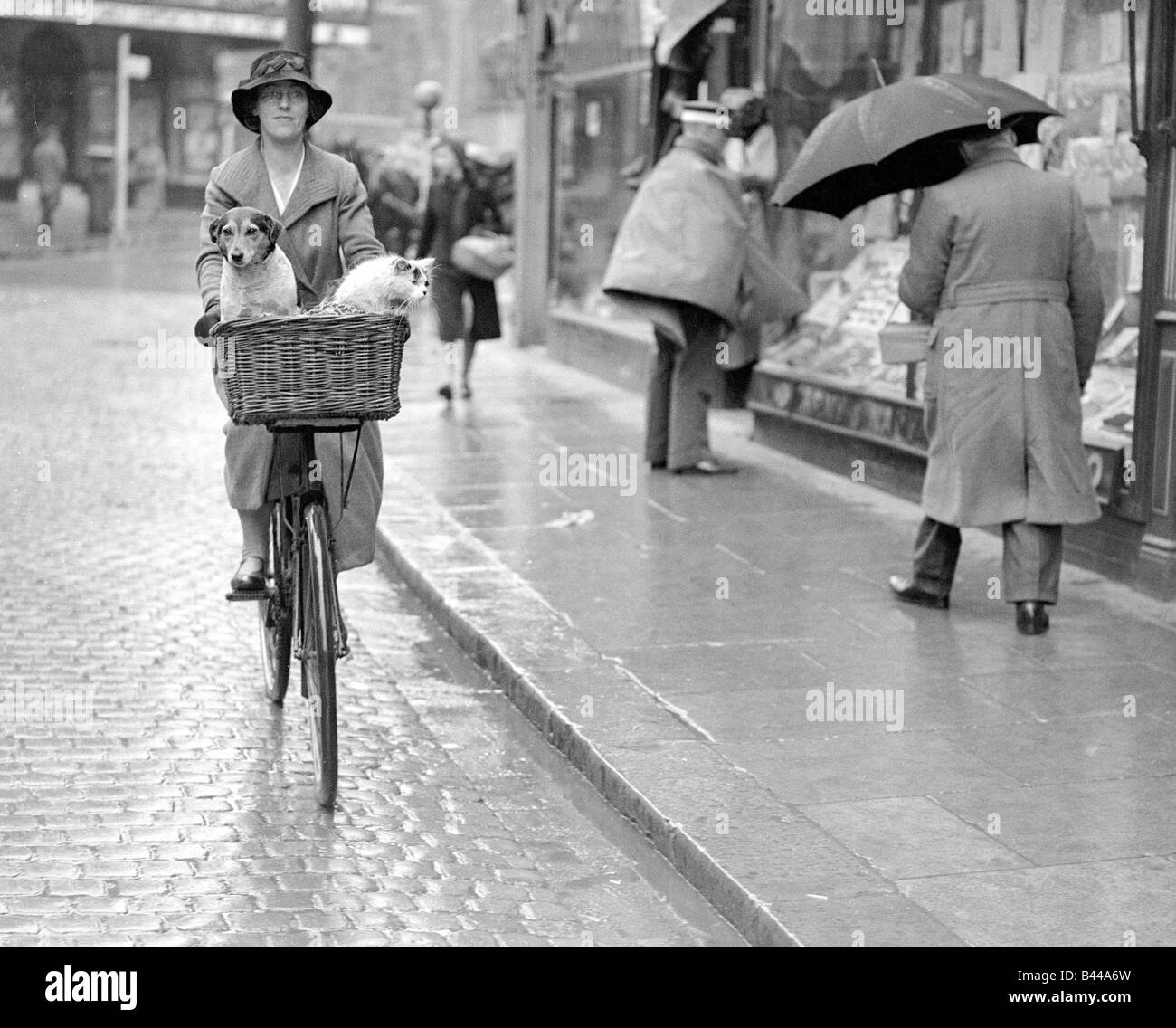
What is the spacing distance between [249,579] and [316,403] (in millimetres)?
1141

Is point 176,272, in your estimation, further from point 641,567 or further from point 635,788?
point 635,788

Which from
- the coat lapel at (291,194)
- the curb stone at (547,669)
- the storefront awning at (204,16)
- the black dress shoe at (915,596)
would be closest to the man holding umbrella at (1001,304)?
the black dress shoe at (915,596)

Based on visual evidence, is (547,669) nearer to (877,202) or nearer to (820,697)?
(820,697)

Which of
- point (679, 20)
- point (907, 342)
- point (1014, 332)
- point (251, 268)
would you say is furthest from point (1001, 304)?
point (679, 20)

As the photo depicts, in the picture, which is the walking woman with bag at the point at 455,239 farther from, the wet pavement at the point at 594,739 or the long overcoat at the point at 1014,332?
the long overcoat at the point at 1014,332

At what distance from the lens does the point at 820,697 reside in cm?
621

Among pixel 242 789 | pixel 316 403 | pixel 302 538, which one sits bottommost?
pixel 242 789

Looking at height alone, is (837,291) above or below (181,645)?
above

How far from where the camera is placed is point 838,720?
5.96 m

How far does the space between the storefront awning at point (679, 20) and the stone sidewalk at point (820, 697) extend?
339 centimetres

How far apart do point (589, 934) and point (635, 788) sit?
2.74 ft
